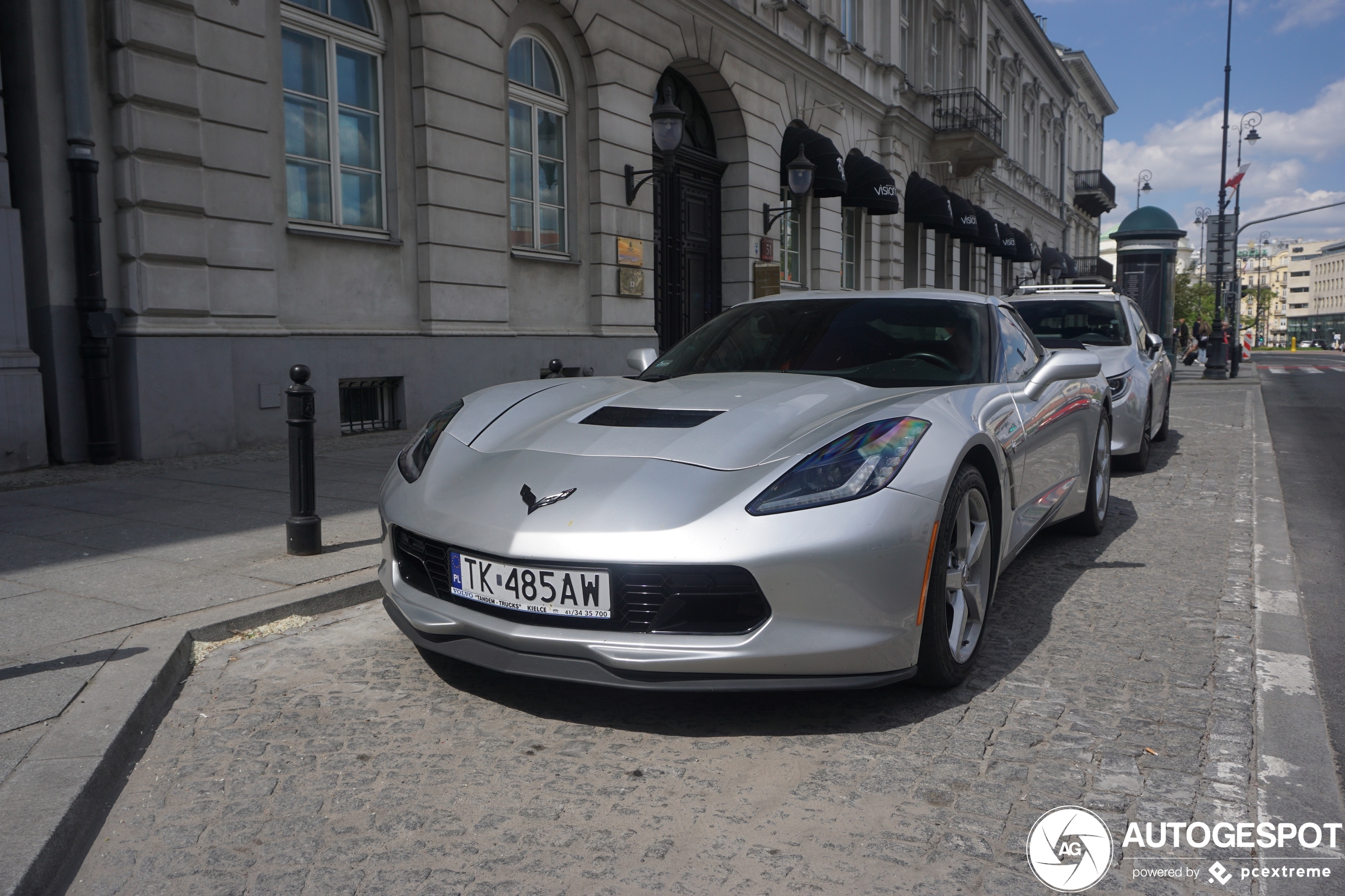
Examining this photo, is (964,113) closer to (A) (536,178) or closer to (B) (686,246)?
(B) (686,246)

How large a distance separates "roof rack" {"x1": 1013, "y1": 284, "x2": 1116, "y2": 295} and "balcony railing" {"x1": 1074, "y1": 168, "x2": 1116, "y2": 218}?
139 feet

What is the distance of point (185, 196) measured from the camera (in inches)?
332

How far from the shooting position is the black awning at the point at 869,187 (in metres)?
20.1

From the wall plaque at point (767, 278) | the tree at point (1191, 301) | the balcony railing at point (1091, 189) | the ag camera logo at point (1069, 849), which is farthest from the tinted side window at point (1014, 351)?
the tree at point (1191, 301)

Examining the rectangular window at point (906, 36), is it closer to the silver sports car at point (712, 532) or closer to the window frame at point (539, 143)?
the window frame at point (539, 143)

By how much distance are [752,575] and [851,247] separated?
20.8 m

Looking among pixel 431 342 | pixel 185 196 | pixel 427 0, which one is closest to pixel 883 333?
pixel 185 196

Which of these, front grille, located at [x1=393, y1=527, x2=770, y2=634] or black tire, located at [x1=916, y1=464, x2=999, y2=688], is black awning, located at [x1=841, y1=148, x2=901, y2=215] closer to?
black tire, located at [x1=916, y1=464, x2=999, y2=688]

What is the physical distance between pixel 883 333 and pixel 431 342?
7.26m

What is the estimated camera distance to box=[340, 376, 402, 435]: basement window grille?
1026 centimetres

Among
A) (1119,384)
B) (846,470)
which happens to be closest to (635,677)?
(846,470)

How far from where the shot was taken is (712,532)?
9.14 ft

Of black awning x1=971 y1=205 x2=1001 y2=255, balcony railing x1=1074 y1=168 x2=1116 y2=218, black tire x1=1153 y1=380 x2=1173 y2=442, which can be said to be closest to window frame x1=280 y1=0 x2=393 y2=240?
black tire x1=1153 y1=380 x2=1173 y2=442

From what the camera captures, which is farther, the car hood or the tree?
the tree
